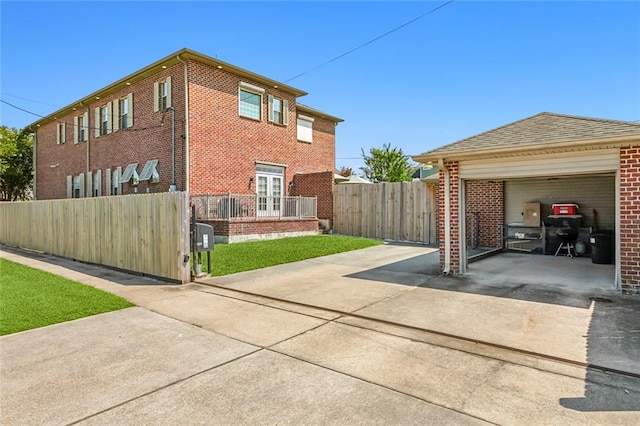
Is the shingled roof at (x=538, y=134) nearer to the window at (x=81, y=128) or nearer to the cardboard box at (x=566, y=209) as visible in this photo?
the cardboard box at (x=566, y=209)

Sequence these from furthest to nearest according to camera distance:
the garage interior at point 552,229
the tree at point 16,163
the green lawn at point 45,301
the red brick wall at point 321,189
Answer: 1. the tree at point 16,163
2. the red brick wall at point 321,189
3. the garage interior at point 552,229
4. the green lawn at point 45,301

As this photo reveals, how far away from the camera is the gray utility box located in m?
7.79

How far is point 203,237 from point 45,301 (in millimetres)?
2868

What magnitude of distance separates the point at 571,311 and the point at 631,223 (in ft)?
8.02

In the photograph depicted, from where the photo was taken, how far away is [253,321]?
514cm

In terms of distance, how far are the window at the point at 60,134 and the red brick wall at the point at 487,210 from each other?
2339 cm

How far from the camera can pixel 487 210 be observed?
12781mm

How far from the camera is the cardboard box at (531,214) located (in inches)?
462

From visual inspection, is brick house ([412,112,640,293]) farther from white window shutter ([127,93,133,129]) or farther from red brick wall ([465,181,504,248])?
white window shutter ([127,93,133,129])

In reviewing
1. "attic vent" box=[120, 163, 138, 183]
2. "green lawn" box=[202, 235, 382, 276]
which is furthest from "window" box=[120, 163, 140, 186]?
"green lawn" box=[202, 235, 382, 276]

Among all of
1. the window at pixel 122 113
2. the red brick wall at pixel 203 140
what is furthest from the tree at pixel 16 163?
the window at pixel 122 113

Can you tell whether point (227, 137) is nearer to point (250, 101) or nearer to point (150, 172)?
point (250, 101)

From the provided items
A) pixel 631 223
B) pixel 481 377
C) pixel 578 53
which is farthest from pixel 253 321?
pixel 578 53

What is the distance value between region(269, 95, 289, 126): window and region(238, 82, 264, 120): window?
775 millimetres
